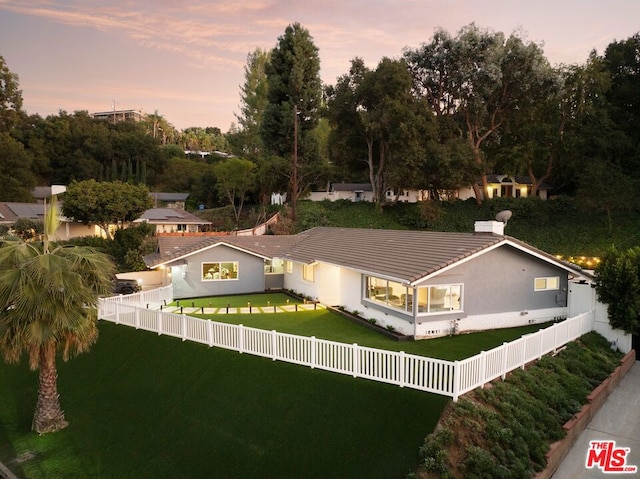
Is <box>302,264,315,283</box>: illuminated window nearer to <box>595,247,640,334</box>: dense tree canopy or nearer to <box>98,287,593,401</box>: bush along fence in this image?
<box>98,287,593,401</box>: bush along fence

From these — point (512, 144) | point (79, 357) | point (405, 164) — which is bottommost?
point (79, 357)

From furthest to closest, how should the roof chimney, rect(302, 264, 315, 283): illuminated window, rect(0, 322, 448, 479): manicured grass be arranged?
1. rect(302, 264, 315, 283): illuminated window
2. the roof chimney
3. rect(0, 322, 448, 479): manicured grass

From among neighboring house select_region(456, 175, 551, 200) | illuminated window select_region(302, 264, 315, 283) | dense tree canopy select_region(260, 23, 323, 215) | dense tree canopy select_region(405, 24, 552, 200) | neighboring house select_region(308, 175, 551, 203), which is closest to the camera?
illuminated window select_region(302, 264, 315, 283)

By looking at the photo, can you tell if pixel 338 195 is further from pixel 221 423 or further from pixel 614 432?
pixel 221 423

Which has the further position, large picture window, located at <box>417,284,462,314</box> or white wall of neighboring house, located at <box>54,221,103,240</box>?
→ white wall of neighboring house, located at <box>54,221,103,240</box>

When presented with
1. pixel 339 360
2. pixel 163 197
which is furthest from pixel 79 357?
pixel 163 197

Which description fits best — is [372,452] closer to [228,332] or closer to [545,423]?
[545,423]

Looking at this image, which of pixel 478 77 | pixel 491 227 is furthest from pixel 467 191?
pixel 491 227

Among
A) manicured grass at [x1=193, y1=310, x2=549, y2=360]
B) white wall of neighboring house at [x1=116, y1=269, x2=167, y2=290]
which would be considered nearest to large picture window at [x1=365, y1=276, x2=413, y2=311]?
manicured grass at [x1=193, y1=310, x2=549, y2=360]
